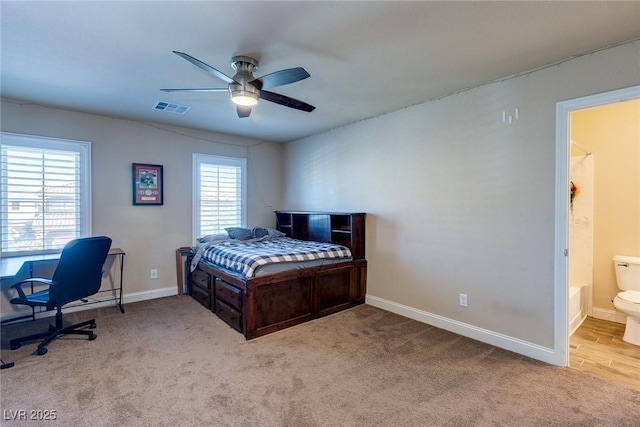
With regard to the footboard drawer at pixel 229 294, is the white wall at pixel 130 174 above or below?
above

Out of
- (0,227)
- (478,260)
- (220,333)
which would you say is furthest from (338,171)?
(0,227)

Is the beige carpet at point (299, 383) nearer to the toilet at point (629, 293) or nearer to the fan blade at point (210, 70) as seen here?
the toilet at point (629, 293)

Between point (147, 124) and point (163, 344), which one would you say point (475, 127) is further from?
point (147, 124)

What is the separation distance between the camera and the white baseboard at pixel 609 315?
10.9ft

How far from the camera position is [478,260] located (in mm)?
2938

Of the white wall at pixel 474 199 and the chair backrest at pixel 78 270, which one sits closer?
the white wall at pixel 474 199

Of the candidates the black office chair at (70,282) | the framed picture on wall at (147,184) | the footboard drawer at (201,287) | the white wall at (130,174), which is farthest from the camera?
the framed picture on wall at (147,184)

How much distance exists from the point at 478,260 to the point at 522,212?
1.94 feet

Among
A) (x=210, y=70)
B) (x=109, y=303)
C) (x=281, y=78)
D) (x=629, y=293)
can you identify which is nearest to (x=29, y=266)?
(x=109, y=303)

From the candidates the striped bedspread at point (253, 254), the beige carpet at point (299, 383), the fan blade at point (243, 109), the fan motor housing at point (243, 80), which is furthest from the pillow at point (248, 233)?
the fan motor housing at point (243, 80)

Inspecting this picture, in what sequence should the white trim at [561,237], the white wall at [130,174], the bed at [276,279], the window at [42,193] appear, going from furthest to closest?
the white wall at [130,174] < the window at [42,193] < the bed at [276,279] < the white trim at [561,237]

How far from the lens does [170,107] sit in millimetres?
3549

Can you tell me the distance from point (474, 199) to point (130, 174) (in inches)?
165

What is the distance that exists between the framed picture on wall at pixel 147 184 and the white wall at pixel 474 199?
2.68 meters
